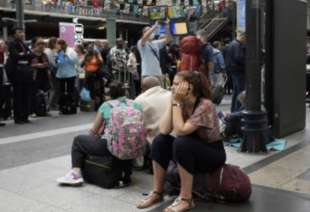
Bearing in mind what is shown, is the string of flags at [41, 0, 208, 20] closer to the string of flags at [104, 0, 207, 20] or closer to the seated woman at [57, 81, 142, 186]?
the string of flags at [104, 0, 207, 20]

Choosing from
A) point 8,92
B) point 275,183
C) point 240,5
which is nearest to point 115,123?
point 275,183

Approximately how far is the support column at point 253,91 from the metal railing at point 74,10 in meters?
27.8

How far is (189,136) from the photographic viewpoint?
453 cm

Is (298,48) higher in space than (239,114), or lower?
higher

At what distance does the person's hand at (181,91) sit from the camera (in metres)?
4.56

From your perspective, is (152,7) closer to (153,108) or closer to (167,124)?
(153,108)

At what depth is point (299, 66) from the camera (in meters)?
8.34

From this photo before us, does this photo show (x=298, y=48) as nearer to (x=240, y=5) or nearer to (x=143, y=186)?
(x=143, y=186)

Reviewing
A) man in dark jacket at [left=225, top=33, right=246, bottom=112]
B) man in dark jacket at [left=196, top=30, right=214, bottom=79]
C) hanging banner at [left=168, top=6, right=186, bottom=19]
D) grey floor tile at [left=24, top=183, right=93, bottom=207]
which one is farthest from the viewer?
hanging banner at [left=168, top=6, right=186, bottom=19]

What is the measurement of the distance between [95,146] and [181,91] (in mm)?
1289

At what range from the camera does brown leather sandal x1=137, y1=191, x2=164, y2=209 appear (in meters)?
4.74

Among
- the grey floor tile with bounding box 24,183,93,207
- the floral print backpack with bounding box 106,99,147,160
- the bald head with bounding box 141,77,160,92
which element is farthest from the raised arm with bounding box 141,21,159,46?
the grey floor tile with bounding box 24,183,93,207

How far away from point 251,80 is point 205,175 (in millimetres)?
2544

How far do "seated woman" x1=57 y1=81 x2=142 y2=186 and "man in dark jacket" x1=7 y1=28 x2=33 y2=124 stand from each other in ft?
16.3
